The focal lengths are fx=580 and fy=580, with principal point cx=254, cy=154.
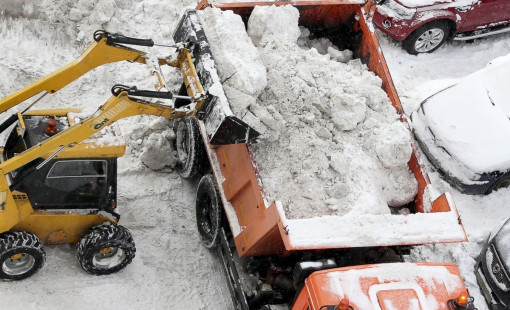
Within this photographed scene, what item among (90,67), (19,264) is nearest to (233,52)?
(90,67)

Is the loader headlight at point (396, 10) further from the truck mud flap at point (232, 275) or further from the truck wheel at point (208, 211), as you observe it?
the truck mud flap at point (232, 275)

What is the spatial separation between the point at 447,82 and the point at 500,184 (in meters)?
1.90

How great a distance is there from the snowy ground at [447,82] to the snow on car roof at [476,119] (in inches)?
20.3

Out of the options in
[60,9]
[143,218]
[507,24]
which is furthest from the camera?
[507,24]

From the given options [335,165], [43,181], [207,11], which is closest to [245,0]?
[207,11]

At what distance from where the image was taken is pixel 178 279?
21.5 ft

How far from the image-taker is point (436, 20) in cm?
926

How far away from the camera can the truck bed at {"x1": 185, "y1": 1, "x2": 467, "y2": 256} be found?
507 cm

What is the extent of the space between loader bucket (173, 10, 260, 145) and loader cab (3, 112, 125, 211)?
3.10 ft

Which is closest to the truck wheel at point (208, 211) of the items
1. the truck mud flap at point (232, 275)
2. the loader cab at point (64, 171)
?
the truck mud flap at point (232, 275)

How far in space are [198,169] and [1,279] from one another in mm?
2528

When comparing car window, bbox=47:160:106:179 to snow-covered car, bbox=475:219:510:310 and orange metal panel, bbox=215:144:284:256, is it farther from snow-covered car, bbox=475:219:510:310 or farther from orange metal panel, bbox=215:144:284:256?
snow-covered car, bbox=475:219:510:310

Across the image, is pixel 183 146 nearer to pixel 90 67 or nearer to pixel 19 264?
pixel 90 67

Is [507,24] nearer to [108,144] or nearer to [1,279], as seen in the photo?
[108,144]
